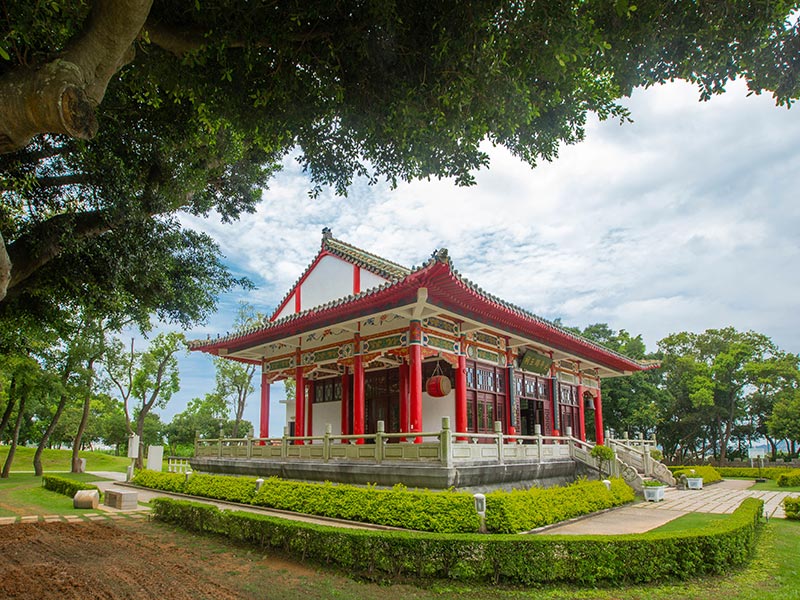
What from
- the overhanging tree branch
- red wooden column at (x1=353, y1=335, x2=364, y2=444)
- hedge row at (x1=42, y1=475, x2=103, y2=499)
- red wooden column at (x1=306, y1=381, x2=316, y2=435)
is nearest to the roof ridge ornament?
red wooden column at (x1=353, y1=335, x2=364, y2=444)

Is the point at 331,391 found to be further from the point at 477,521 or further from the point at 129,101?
the point at 129,101

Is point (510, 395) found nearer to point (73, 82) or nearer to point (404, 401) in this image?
point (404, 401)

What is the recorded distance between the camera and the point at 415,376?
12.6m

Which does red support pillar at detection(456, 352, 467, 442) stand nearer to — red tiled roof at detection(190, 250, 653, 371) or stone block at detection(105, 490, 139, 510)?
red tiled roof at detection(190, 250, 653, 371)

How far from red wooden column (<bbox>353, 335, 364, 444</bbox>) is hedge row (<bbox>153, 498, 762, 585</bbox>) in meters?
5.58

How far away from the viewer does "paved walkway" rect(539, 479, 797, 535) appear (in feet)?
33.9

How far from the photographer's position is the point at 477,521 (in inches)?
343

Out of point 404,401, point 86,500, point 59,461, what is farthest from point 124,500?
point 59,461

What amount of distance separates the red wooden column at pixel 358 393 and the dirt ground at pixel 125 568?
4.87 metres

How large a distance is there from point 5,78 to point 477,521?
26.9 feet

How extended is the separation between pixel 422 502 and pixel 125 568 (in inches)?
178

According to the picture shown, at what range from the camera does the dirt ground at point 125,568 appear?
6352 mm

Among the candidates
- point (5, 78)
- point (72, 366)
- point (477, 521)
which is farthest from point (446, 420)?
point (72, 366)

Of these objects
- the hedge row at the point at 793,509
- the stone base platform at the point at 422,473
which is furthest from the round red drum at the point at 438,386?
the hedge row at the point at 793,509
